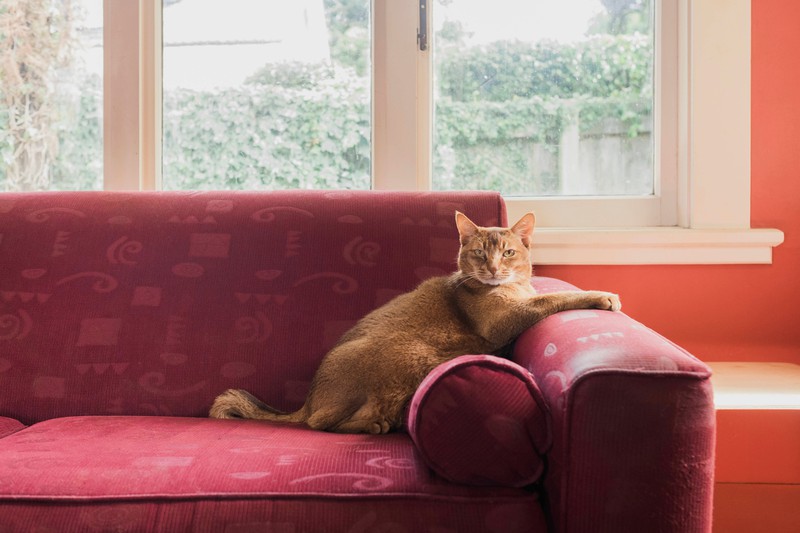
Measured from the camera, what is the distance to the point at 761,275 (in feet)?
6.87

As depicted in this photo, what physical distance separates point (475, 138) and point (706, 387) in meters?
1.45

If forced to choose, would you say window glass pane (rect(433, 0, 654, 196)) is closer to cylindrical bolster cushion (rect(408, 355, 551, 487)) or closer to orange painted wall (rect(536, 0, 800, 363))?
→ orange painted wall (rect(536, 0, 800, 363))

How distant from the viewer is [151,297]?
173 centimetres

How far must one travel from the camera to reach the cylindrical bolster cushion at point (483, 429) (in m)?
1.06

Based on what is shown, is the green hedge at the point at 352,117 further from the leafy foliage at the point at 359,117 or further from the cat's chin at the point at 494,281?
the cat's chin at the point at 494,281

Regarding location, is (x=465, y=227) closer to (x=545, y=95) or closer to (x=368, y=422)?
(x=368, y=422)

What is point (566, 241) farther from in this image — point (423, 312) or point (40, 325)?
point (40, 325)

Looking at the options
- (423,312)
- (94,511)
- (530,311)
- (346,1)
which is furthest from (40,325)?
(346,1)

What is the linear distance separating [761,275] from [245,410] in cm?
156

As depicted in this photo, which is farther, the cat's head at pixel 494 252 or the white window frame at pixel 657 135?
the white window frame at pixel 657 135

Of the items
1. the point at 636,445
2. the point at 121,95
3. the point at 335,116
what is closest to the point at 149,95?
the point at 121,95

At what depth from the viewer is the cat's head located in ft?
5.22

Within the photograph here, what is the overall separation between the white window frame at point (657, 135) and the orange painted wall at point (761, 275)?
0.05 metres

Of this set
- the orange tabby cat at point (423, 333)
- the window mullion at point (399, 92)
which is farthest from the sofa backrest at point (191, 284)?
the window mullion at point (399, 92)
